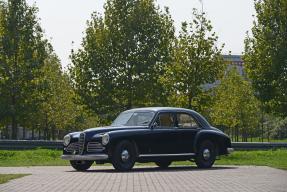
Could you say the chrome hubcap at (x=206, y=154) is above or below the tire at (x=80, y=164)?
above

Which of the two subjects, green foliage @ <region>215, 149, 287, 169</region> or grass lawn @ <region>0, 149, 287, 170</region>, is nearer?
grass lawn @ <region>0, 149, 287, 170</region>

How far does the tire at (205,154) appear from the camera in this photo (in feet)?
59.5

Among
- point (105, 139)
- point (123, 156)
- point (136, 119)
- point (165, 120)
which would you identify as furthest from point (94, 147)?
point (165, 120)

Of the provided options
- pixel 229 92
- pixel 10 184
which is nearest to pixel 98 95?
pixel 229 92

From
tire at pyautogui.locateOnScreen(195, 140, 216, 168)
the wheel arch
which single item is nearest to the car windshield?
the wheel arch

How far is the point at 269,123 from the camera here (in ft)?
266

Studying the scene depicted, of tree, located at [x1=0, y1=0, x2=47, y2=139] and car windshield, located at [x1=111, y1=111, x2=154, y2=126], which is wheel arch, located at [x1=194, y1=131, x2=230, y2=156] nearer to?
car windshield, located at [x1=111, y1=111, x2=154, y2=126]

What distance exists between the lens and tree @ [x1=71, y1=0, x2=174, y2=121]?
1420 inches

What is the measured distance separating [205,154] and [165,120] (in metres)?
1.57

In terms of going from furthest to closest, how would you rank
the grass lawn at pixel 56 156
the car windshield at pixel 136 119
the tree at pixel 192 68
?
the tree at pixel 192 68, the grass lawn at pixel 56 156, the car windshield at pixel 136 119

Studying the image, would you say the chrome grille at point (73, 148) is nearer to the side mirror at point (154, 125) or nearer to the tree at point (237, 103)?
the side mirror at point (154, 125)

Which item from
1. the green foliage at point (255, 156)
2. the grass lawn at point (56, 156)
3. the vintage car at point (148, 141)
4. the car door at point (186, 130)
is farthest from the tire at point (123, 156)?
the green foliage at point (255, 156)

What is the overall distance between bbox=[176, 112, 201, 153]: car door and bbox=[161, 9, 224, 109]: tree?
12.5 meters

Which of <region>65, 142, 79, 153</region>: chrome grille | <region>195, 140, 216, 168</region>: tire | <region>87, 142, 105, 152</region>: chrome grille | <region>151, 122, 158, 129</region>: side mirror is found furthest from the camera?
<region>195, 140, 216, 168</region>: tire
